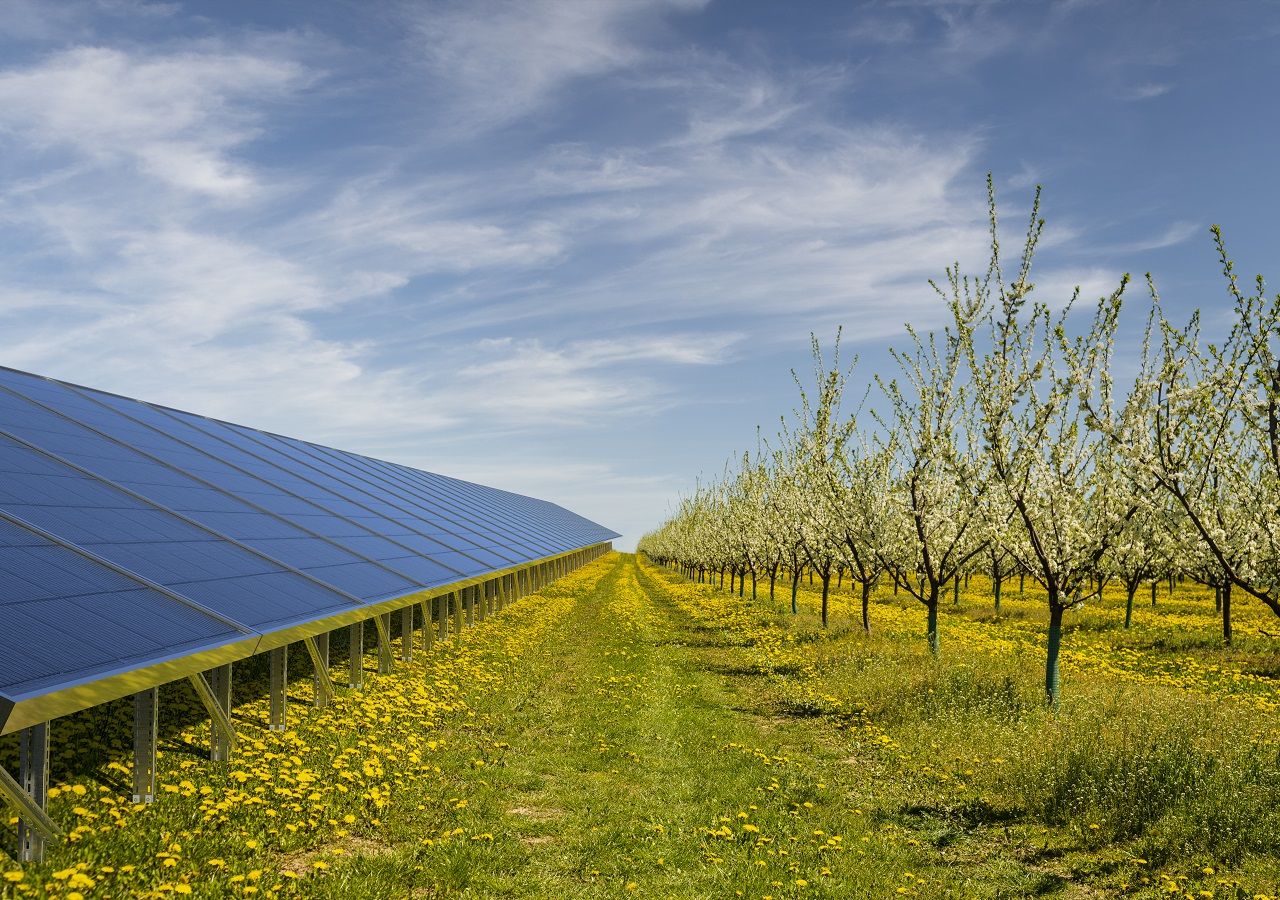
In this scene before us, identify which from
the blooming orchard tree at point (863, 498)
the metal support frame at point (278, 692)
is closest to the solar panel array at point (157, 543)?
the metal support frame at point (278, 692)

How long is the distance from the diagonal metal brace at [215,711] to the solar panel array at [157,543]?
73 cm

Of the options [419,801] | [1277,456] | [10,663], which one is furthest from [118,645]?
[1277,456]

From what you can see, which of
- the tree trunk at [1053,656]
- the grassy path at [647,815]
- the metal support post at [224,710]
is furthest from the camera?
the tree trunk at [1053,656]

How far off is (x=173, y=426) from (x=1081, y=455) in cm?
1945

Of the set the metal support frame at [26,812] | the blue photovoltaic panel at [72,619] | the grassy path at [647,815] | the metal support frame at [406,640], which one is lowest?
the grassy path at [647,815]

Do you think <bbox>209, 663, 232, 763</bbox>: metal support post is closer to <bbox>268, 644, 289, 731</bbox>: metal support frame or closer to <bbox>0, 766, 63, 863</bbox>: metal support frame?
<bbox>268, 644, 289, 731</bbox>: metal support frame

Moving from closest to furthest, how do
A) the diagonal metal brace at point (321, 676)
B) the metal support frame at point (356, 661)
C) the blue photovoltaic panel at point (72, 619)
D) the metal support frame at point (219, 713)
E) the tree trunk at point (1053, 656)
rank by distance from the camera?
the blue photovoltaic panel at point (72, 619) → the metal support frame at point (219, 713) → the diagonal metal brace at point (321, 676) → the metal support frame at point (356, 661) → the tree trunk at point (1053, 656)

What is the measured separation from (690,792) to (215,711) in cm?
588

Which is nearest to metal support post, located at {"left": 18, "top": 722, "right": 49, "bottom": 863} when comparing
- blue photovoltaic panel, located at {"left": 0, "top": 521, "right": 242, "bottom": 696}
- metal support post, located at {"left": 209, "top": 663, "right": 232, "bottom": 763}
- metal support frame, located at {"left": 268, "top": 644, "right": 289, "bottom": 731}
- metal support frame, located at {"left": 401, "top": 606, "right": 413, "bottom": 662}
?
blue photovoltaic panel, located at {"left": 0, "top": 521, "right": 242, "bottom": 696}

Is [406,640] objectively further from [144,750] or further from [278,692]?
[144,750]

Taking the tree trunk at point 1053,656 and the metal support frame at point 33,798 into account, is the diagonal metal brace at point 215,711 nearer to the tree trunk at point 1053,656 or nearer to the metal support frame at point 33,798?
the metal support frame at point 33,798

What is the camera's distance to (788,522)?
34406 millimetres

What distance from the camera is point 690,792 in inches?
417

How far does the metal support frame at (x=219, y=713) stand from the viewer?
8482 mm
